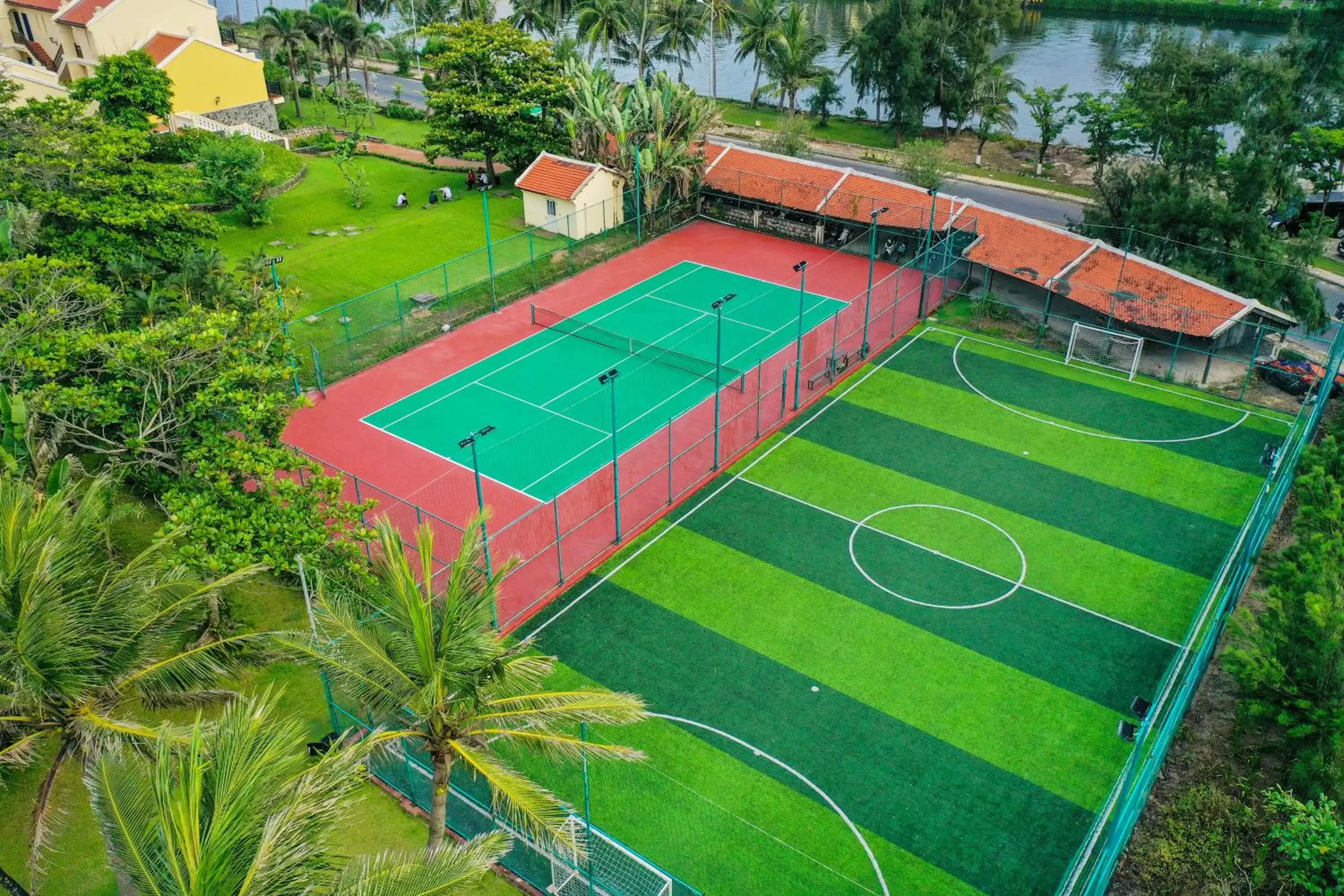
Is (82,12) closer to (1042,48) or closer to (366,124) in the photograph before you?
(366,124)

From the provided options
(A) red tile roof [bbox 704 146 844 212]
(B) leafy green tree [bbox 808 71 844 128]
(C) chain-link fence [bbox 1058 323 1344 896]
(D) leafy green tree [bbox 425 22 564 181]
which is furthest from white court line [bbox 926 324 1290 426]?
(B) leafy green tree [bbox 808 71 844 128]

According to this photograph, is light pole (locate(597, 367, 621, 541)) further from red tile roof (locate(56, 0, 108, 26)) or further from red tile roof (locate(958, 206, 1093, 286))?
red tile roof (locate(56, 0, 108, 26))

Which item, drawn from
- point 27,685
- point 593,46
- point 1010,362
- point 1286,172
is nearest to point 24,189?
point 27,685

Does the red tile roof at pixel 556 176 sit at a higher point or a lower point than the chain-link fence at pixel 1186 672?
higher

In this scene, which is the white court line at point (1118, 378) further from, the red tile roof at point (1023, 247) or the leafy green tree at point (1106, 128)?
the leafy green tree at point (1106, 128)

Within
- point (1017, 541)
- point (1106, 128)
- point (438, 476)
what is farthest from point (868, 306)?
point (1106, 128)

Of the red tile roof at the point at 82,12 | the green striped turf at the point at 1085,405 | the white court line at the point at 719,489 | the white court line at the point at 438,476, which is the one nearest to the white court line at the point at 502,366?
the white court line at the point at 438,476

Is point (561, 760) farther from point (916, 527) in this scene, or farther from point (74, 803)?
point (916, 527)
